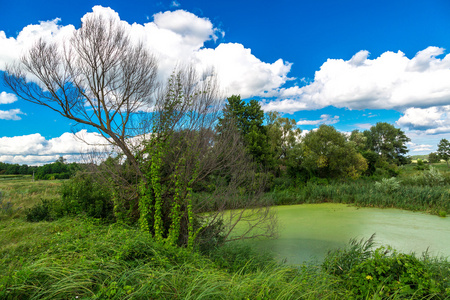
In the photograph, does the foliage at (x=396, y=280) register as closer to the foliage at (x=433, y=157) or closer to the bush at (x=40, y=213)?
the bush at (x=40, y=213)

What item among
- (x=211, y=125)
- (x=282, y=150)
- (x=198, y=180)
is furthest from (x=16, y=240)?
(x=282, y=150)

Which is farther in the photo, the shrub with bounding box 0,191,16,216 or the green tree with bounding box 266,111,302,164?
the green tree with bounding box 266,111,302,164

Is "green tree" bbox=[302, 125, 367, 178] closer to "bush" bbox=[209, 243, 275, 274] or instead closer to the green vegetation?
the green vegetation

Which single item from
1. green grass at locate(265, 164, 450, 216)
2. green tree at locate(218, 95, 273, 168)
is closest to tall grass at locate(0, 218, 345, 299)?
green grass at locate(265, 164, 450, 216)

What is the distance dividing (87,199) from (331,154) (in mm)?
15430

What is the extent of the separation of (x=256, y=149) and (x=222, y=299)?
44.4ft

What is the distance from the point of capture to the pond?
19.0 feet

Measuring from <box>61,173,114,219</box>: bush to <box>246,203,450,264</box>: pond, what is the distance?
4185 millimetres

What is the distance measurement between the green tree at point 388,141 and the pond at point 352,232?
29775mm

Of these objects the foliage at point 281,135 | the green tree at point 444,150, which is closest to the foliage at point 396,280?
the foliage at point 281,135

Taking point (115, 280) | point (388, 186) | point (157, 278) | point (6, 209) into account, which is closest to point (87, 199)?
point (6, 209)

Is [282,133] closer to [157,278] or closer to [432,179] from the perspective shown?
[432,179]

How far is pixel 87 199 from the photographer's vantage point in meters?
6.52

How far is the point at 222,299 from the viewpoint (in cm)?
233
